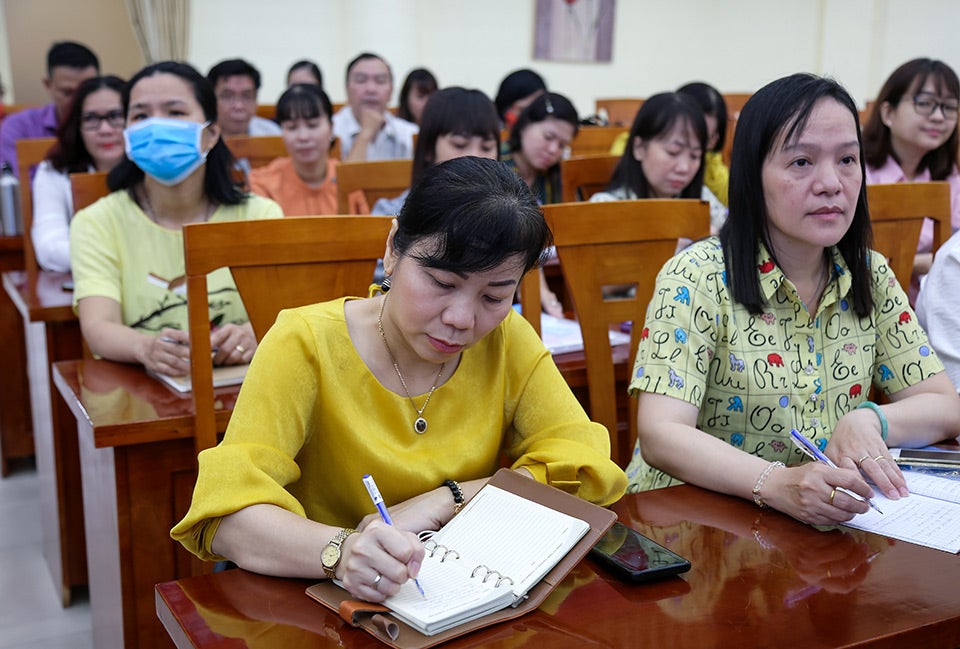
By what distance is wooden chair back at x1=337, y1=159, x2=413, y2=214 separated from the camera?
2.84 m

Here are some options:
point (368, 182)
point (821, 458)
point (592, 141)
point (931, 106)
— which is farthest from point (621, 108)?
point (821, 458)

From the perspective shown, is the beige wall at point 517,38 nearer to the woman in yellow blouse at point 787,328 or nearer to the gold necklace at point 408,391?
the woman in yellow blouse at point 787,328

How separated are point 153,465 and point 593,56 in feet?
23.9

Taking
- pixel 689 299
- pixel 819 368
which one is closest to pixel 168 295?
pixel 689 299

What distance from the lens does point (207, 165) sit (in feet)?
7.58

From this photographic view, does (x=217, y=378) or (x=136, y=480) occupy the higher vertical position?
(x=217, y=378)

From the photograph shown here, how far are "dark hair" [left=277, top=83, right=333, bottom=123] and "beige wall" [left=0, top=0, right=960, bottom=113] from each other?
354 cm

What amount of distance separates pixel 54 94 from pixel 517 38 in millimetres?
4002

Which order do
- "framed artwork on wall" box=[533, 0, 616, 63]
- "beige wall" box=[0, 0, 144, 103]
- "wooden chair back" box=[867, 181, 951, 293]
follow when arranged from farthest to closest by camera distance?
"framed artwork on wall" box=[533, 0, 616, 63]
"beige wall" box=[0, 0, 144, 103]
"wooden chair back" box=[867, 181, 951, 293]

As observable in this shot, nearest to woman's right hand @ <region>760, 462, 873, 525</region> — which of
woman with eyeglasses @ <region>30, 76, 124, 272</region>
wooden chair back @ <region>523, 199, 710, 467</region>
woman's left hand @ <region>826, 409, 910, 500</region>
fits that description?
woman's left hand @ <region>826, 409, 910, 500</region>

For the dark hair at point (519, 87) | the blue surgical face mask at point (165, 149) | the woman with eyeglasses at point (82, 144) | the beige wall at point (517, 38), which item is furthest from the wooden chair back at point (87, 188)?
the beige wall at point (517, 38)

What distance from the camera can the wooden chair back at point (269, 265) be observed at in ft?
5.08

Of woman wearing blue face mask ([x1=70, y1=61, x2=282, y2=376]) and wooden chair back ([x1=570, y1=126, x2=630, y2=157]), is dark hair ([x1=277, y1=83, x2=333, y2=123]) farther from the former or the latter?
wooden chair back ([x1=570, y1=126, x2=630, y2=157])

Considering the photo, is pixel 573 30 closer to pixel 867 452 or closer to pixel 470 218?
pixel 867 452
